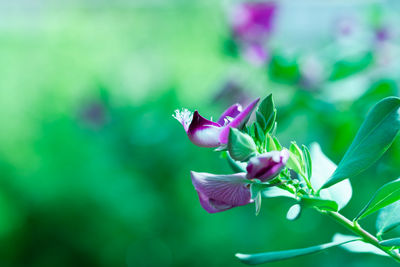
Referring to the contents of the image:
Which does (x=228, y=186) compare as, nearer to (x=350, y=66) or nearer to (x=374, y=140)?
(x=374, y=140)

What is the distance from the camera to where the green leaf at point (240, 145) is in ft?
1.45

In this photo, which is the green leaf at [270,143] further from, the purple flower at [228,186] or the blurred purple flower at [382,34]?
the blurred purple flower at [382,34]

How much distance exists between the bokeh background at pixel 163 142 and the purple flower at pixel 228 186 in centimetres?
61

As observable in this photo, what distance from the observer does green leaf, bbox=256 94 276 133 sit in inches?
18.9

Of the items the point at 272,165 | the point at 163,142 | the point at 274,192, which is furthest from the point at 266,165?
the point at 163,142

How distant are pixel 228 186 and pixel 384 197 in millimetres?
156

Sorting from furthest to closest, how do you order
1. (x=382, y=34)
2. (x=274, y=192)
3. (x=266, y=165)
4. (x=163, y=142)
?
(x=163, y=142)
(x=382, y=34)
(x=274, y=192)
(x=266, y=165)

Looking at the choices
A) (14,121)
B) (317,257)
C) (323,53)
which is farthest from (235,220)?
(14,121)

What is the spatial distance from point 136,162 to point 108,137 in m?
0.18

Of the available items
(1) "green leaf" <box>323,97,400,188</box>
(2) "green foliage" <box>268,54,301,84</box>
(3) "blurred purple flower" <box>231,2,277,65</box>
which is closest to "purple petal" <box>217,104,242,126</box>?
(1) "green leaf" <box>323,97,400,188</box>

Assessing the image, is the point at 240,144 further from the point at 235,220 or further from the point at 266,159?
the point at 235,220

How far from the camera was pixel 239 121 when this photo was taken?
47 centimetres

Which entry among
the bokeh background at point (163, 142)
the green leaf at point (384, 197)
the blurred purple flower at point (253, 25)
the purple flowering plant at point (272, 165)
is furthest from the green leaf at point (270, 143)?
the blurred purple flower at point (253, 25)

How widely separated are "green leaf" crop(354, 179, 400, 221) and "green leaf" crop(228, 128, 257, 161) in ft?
0.42
